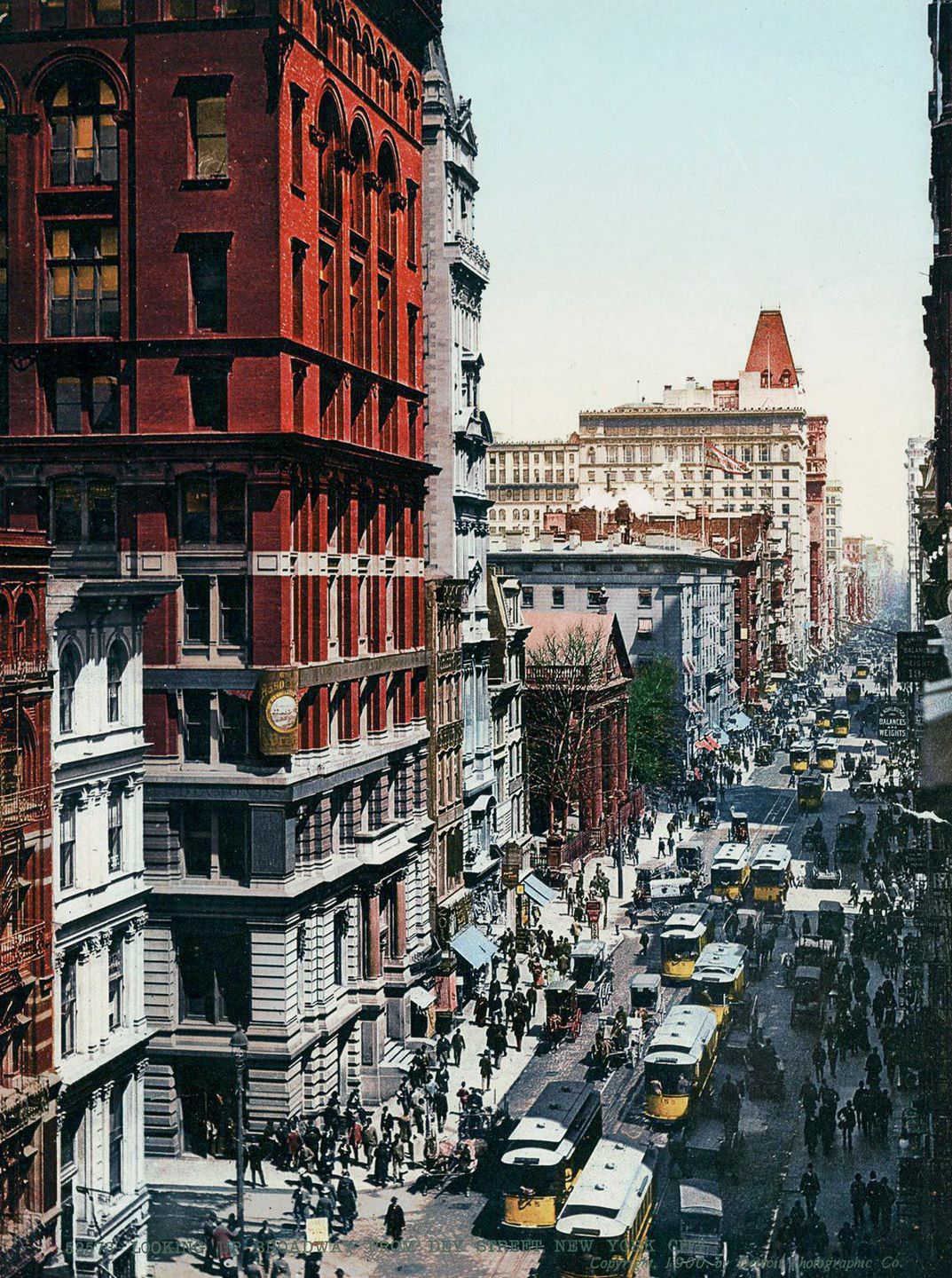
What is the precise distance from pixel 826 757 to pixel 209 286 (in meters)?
87.6

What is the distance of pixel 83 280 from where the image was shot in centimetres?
4628

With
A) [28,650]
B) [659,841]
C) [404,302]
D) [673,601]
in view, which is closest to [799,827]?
[659,841]

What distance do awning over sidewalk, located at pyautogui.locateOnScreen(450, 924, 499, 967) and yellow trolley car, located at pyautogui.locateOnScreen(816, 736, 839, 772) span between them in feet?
200

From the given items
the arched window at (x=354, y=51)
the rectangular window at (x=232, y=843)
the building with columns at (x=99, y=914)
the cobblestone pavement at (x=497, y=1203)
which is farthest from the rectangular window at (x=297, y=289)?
the cobblestone pavement at (x=497, y=1203)

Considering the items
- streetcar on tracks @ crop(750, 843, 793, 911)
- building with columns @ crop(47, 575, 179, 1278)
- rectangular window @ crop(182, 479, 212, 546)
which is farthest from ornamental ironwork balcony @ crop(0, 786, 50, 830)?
streetcar on tracks @ crop(750, 843, 793, 911)

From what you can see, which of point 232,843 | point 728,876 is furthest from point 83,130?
point 728,876

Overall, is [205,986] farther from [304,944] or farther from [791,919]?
[791,919]

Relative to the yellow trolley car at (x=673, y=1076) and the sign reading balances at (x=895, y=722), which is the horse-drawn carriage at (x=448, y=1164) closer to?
the yellow trolley car at (x=673, y=1076)

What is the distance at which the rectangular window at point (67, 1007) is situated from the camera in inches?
1404

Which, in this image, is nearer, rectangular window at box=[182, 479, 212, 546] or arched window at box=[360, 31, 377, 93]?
rectangular window at box=[182, 479, 212, 546]

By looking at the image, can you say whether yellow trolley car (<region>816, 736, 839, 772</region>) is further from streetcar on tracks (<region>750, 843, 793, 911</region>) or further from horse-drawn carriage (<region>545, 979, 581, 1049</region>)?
horse-drawn carriage (<region>545, 979, 581, 1049</region>)

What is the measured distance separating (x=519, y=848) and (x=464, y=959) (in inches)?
719

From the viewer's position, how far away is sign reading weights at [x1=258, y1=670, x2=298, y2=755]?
150 feet

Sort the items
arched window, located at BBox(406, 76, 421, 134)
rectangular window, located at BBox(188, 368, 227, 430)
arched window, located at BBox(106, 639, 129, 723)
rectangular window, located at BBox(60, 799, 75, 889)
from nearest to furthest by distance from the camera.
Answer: rectangular window, located at BBox(60, 799, 75, 889)
arched window, located at BBox(106, 639, 129, 723)
rectangular window, located at BBox(188, 368, 227, 430)
arched window, located at BBox(406, 76, 421, 134)
